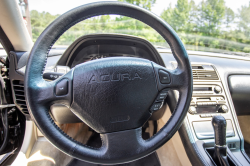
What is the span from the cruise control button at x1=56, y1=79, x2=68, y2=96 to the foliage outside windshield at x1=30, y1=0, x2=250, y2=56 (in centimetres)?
47

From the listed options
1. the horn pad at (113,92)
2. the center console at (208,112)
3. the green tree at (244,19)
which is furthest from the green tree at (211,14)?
the horn pad at (113,92)

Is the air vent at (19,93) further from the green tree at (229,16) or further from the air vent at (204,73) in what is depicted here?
the green tree at (229,16)

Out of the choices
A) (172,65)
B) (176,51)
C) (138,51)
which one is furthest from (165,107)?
(176,51)

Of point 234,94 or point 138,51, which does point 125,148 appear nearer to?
point 138,51

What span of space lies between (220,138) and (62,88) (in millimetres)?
967

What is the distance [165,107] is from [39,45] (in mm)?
1167

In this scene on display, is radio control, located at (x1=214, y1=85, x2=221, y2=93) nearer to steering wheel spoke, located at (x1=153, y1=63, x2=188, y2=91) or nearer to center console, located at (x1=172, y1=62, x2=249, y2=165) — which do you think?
center console, located at (x1=172, y1=62, x2=249, y2=165)

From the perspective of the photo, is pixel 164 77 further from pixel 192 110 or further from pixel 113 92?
pixel 192 110

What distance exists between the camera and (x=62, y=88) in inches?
28.4

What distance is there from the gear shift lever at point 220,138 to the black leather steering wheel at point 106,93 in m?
0.42

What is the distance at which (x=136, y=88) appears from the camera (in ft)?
2.51

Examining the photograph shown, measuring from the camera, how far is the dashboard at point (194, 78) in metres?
1.29

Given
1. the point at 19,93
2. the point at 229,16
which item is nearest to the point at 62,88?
the point at 19,93

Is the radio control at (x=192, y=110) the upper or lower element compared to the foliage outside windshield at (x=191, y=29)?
lower
